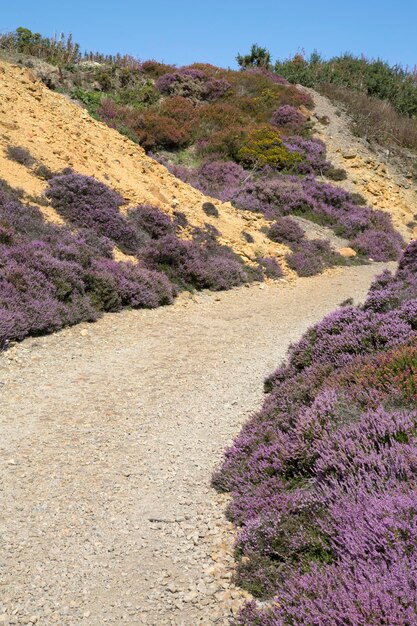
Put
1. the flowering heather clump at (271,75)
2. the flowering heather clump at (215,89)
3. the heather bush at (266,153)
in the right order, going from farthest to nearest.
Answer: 1. the flowering heather clump at (271,75)
2. the flowering heather clump at (215,89)
3. the heather bush at (266,153)

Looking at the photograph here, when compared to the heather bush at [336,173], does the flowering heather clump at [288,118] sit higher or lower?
higher

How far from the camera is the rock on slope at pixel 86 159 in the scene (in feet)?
52.5

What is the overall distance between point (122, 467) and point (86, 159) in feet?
45.6

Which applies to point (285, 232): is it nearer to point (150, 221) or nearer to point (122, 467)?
point (150, 221)

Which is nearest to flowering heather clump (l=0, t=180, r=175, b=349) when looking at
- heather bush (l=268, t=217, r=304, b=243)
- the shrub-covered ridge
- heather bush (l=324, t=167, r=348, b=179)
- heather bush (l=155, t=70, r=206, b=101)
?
the shrub-covered ridge

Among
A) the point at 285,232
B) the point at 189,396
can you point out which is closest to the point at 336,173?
the point at 285,232

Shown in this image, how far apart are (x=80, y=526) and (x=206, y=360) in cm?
492

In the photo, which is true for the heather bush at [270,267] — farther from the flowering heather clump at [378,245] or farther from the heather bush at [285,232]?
the flowering heather clump at [378,245]

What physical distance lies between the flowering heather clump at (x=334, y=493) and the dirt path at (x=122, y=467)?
398 millimetres

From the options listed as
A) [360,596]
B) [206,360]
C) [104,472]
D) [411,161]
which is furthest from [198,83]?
[360,596]

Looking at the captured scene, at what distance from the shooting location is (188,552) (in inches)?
167

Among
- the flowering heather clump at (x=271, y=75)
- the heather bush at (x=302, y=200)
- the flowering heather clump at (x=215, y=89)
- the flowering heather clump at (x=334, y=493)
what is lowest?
the flowering heather clump at (x=334, y=493)

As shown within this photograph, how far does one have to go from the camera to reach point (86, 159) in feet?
56.6

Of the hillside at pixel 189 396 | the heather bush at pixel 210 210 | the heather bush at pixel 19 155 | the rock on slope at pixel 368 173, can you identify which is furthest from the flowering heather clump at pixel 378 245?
the heather bush at pixel 19 155
